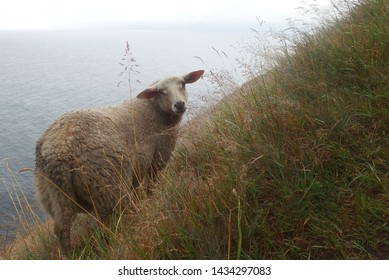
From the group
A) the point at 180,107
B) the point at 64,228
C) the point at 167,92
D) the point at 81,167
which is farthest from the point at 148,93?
the point at 64,228

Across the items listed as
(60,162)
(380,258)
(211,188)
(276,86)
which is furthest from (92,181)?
(380,258)

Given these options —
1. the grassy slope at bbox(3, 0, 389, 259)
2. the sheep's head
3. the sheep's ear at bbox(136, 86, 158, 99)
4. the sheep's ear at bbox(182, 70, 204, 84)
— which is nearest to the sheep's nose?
the sheep's head

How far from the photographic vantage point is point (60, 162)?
3.07 meters

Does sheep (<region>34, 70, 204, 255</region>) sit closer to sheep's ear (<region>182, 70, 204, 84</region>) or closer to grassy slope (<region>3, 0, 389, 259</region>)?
grassy slope (<region>3, 0, 389, 259</region>)

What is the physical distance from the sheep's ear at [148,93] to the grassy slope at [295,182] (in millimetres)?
1677

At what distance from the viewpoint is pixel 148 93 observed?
15.0 feet

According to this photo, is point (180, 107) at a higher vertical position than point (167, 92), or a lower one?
lower

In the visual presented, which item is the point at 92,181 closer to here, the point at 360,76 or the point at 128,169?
the point at 128,169

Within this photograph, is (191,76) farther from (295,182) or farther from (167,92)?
(295,182)

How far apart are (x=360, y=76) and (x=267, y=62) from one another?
1501 millimetres

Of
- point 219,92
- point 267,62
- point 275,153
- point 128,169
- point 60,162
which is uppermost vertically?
point 267,62

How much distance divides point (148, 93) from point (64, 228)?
2104mm

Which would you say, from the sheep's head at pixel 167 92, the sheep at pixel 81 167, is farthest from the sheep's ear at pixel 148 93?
the sheep at pixel 81 167

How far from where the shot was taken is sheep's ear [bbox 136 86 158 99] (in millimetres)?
4520
